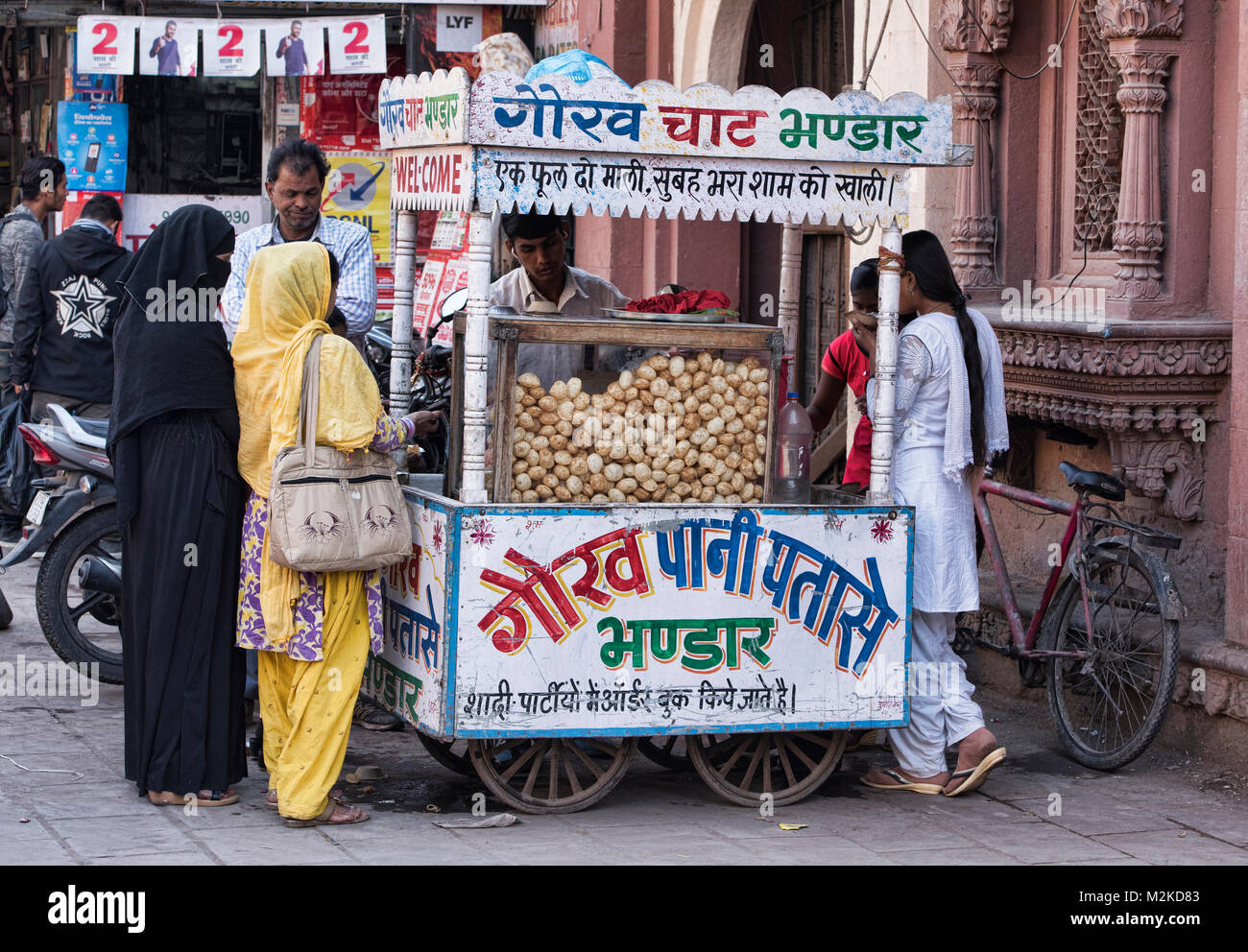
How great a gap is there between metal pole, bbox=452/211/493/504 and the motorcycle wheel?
8.14ft

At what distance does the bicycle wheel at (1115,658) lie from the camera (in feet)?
18.3

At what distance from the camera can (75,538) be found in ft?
22.2

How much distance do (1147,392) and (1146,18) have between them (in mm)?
1371

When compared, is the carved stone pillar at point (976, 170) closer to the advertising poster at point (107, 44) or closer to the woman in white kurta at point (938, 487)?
the woman in white kurta at point (938, 487)

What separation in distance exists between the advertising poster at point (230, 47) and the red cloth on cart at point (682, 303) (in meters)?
8.33

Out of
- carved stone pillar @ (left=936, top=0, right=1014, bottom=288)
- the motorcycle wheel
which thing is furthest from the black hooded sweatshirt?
carved stone pillar @ (left=936, top=0, right=1014, bottom=288)

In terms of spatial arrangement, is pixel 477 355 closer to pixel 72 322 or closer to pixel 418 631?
pixel 418 631

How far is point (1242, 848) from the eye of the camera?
4938 millimetres

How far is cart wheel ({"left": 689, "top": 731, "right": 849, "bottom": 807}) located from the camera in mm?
5234

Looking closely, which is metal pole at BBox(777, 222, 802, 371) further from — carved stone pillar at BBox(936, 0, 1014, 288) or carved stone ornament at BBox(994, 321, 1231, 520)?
carved stone pillar at BBox(936, 0, 1014, 288)

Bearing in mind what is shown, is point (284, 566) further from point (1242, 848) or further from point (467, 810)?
point (1242, 848)

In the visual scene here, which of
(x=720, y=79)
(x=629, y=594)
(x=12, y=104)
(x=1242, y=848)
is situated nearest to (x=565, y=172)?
(x=629, y=594)

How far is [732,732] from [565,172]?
176 centimetres

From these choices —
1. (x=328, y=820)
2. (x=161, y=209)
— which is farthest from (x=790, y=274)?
(x=161, y=209)
